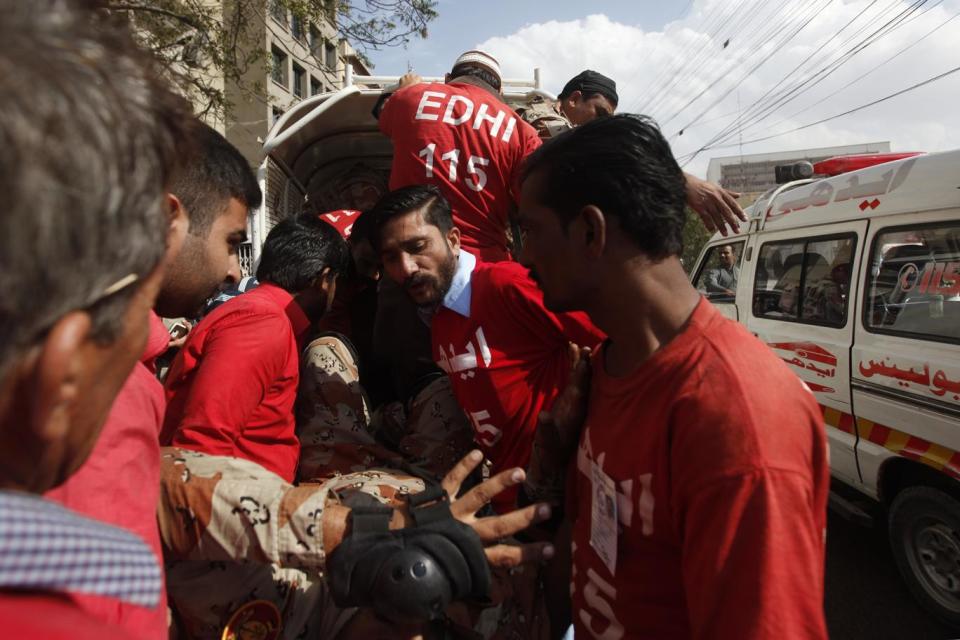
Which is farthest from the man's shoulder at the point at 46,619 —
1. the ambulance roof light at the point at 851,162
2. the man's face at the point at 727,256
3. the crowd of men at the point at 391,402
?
the man's face at the point at 727,256

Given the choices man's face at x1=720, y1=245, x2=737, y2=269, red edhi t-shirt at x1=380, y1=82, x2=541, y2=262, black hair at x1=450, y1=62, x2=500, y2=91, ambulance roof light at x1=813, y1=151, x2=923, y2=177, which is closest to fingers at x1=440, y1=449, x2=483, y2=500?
red edhi t-shirt at x1=380, y1=82, x2=541, y2=262

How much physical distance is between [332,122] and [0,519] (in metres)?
4.33

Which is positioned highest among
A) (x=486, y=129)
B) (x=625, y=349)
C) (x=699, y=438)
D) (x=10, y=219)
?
(x=486, y=129)

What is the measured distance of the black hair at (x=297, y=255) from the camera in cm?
245

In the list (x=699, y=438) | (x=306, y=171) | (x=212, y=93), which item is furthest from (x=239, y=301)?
(x=212, y=93)

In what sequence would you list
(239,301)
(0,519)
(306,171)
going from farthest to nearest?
(306,171) → (239,301) → (0,519)

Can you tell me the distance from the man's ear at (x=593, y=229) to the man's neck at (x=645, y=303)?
0.19ft

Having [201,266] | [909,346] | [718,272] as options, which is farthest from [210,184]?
[718,272]

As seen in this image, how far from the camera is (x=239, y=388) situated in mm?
1729

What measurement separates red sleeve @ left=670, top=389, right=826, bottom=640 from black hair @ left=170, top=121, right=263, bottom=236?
1593 mm

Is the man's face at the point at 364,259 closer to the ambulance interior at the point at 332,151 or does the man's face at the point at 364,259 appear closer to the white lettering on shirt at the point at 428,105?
the white lettering on shirt at the point at 428,105

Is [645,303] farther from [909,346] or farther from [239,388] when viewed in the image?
[909,346]

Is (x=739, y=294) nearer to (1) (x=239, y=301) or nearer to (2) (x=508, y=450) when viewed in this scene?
(2) (x=508, y=450)

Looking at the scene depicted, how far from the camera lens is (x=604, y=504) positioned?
120 centimetres
